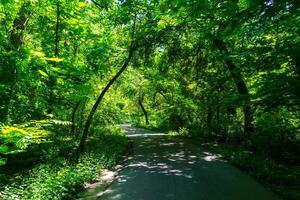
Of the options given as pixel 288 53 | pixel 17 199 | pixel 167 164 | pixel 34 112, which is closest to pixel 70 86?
pixel 34 112

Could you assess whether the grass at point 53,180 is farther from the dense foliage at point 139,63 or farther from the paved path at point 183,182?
the paved path at point 183,182

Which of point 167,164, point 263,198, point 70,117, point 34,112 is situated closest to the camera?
point 263,198

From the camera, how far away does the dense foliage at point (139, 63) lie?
577 centimetres

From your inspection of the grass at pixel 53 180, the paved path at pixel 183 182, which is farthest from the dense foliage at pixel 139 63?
the paved path at pixel 183 182

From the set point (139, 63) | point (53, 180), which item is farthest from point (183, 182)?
point (139, 63)

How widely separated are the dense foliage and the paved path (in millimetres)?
1844

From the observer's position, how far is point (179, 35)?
58.7 feet

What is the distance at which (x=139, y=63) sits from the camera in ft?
61.2

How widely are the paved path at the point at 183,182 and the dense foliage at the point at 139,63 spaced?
72.6 inches

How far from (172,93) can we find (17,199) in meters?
25.8

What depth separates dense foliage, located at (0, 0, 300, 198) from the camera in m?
5.77

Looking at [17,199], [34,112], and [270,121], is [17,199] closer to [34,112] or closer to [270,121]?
[34,112]

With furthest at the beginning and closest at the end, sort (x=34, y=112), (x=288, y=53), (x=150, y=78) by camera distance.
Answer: (x=150, y=78), (x=34, y=112), (x=288, y=53)

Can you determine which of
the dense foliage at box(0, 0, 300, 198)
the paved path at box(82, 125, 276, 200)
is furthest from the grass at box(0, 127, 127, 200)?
the paved path at box(82, 125, 276, 200)
